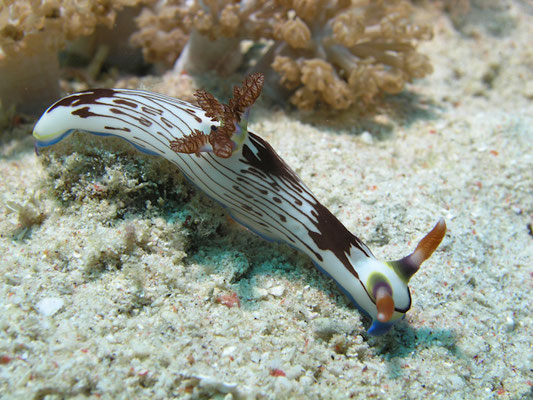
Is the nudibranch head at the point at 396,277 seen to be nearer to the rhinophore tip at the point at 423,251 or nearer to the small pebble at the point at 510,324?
the rhinophore tip at the point at 423,251

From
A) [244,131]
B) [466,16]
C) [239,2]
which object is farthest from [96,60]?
[466,16]

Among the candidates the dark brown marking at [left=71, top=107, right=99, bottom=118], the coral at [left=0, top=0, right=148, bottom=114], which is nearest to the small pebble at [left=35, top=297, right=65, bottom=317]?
the dark brown marking at [left=71, top=107, right=99, bottom=118]

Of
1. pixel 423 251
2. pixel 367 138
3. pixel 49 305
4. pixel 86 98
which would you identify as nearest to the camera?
pixel 49 305

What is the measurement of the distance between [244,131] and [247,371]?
5.04 ft

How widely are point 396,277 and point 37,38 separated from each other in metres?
3.82

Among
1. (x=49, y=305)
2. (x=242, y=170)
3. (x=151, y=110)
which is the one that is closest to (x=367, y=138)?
(x=242, y=170)

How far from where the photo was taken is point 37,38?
3.63 m

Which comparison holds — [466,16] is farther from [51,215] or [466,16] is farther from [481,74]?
[51,215]

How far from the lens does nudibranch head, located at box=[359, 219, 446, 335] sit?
8.02 ft

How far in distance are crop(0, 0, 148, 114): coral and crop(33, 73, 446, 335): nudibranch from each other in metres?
1.12

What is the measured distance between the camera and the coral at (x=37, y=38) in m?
3.43

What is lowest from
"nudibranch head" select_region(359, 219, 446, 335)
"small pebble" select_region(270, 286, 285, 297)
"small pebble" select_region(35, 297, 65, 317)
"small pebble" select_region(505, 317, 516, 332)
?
"small pebble" select_region(35, 297, 65, 317)

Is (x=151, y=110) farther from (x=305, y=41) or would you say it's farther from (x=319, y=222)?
(x=305, y=41)

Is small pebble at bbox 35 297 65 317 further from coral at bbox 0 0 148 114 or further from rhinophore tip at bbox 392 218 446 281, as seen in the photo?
coral at bbox 0 0 148 114
